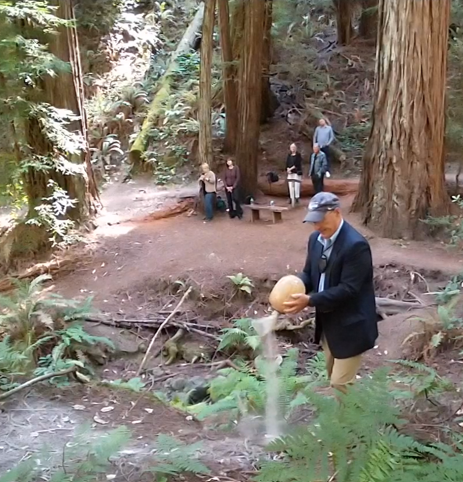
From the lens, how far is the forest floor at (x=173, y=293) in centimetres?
447

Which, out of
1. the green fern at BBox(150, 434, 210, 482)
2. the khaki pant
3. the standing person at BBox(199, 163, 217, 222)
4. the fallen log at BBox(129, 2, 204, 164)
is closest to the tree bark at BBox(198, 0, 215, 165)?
the standing person at BBox(199, 163, 217, 222)

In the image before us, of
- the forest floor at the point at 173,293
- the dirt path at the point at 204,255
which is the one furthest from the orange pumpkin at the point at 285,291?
the dirt path at the point at 204,255

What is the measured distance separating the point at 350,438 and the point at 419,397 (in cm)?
140

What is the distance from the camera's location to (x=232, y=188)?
13578mm

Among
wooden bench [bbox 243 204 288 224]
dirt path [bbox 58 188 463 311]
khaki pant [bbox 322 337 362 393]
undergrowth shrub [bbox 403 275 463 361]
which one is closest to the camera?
khaki pant [bbox 322 337 362 393]

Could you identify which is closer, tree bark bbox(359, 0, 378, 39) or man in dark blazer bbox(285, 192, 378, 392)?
man in dark blazer bbox(285, 192, 378, 392)

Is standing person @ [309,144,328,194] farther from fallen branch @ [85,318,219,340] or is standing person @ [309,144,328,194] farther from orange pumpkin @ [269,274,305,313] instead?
orange pumpkin @ [269,274,305,313]

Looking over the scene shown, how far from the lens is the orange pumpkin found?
4.25m

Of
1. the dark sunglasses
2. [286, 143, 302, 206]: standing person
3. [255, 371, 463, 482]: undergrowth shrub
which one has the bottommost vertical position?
[286, 143, 302, 206]: standing person

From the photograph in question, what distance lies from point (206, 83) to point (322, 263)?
34.7ft

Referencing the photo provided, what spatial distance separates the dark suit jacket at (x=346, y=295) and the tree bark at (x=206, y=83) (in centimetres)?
1010

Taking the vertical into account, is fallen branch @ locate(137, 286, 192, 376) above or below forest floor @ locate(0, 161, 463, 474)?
below

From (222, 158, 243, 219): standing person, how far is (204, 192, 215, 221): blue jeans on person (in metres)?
0.37

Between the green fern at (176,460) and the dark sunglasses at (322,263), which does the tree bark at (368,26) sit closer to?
the dark sunglasses at (322,263)
